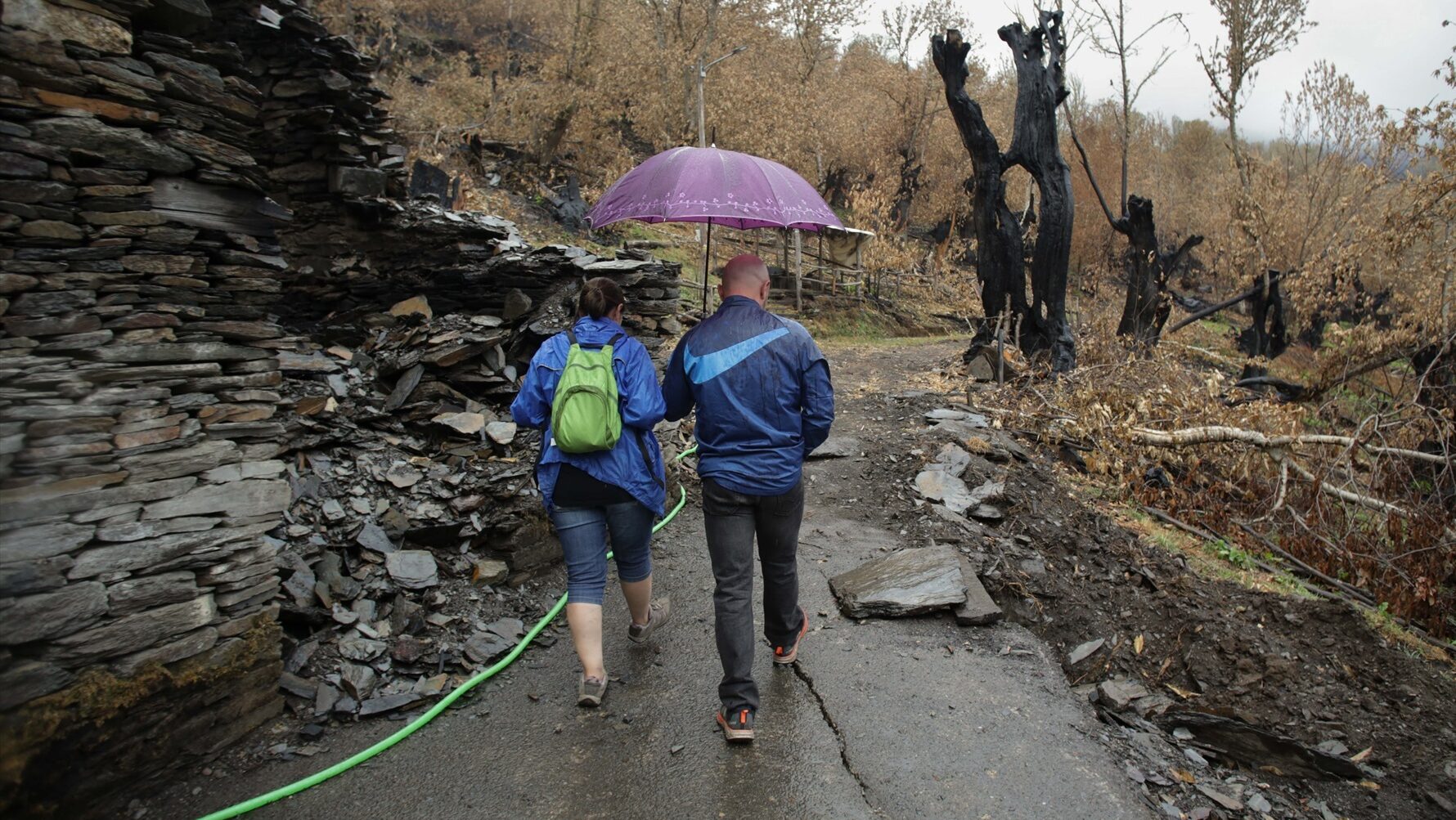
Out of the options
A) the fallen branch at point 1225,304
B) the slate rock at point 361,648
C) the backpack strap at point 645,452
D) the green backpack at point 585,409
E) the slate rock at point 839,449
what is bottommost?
the slate rock at point 361,648

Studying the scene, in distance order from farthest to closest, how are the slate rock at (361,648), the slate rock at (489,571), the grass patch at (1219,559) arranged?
the grass patch at (1219,559)
the slate rock at (489,571)
the slate rock at (361,648)

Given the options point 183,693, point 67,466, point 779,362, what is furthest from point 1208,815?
point 67,466

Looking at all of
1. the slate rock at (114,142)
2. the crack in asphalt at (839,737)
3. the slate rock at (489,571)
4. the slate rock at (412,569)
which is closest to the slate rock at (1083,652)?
the crack in asphalt at (839,737)

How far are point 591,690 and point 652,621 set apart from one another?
28.7 inches

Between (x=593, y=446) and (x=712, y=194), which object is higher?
(x=712, y=194)

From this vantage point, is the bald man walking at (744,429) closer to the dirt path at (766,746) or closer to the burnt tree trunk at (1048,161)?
the dirt path at (766,746)

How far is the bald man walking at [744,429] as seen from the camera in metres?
3.38

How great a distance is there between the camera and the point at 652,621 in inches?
174

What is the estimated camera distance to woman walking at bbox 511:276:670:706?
3.48 m

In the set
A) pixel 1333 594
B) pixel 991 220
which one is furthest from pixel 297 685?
pixel 991 220

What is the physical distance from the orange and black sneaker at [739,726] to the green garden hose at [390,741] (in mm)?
1382

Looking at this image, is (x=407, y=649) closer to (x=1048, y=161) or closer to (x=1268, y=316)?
(x=1048, y=161)

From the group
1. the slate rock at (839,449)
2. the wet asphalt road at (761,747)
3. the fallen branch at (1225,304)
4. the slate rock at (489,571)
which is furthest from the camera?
the fallen branch at (1225,304)

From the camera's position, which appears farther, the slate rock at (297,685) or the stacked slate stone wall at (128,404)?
the slate rock at (297,685)
